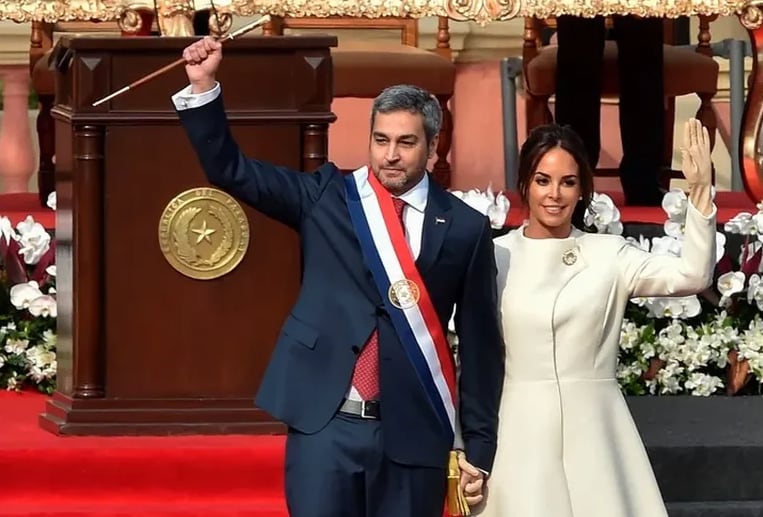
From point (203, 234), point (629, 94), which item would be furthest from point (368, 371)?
point (629, 94)

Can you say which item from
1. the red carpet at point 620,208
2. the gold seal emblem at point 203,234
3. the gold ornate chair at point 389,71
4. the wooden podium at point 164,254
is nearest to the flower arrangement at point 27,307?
the red carpet at point 620,208

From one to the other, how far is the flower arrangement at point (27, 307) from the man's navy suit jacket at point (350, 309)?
86.1 inches

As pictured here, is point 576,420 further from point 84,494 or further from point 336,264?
point 84,494

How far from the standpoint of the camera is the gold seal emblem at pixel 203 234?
4.83 metres

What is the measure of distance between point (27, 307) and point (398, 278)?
2485 millimetres

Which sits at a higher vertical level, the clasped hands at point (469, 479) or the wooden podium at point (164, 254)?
the wooden podium at point (164, 254)

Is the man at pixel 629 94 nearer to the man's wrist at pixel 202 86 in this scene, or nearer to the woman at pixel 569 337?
the woman at pixel 569 337

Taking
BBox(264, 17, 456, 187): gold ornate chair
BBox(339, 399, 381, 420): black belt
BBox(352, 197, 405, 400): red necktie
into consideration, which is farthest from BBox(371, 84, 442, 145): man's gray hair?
BBox(264, 17, 456, 187): gold ornate chair

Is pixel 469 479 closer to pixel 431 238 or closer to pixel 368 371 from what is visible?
pixel 368 371

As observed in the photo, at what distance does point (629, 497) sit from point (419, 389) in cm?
54

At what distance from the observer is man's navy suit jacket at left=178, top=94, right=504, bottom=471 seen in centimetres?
365

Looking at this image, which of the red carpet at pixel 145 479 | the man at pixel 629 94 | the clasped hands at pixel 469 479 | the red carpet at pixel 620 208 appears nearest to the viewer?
the clasped hands at pixel 469 479

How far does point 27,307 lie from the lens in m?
5.91

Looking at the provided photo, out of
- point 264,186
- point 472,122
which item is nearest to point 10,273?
point 264,186
